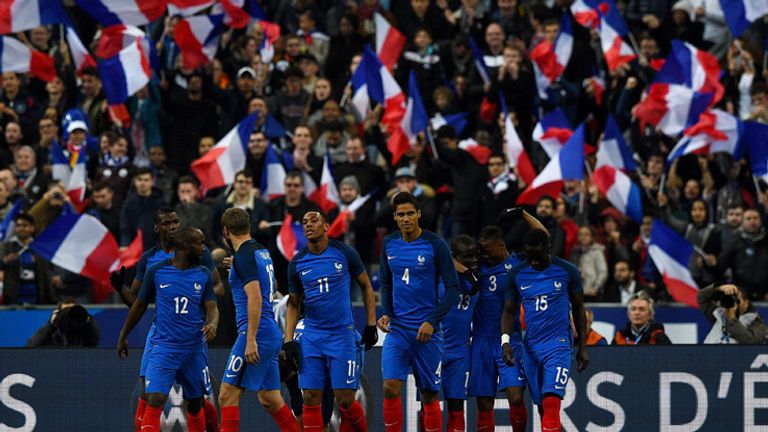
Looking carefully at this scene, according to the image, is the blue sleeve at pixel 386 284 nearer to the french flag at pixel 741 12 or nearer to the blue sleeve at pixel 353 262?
the blue sleeve at pixel 353 262

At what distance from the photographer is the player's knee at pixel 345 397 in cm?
1555

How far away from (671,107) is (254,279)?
9.43m

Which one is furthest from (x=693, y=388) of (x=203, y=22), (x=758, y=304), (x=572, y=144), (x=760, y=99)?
(x=203, y=22)

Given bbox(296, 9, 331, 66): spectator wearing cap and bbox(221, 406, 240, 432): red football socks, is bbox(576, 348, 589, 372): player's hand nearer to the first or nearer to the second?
bbox(221, 406, 240, 432): red football socks

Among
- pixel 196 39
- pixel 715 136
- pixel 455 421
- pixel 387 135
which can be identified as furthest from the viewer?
pixel 196 39

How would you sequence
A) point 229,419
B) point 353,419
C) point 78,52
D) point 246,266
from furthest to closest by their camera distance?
point 78,52 < point 353,419 < point 229,419 < point 246,266

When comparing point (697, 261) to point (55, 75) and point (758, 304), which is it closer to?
point (758, 304)

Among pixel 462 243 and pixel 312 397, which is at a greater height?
pixel 462 243

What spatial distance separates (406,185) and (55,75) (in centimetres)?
608

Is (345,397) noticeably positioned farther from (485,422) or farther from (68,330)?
(68,330)

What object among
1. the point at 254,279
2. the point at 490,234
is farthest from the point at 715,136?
the point at 254,279

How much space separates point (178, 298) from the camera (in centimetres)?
1547

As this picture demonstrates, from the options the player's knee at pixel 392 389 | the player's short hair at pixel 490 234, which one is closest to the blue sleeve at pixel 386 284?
the player's knee at pixel 392 389

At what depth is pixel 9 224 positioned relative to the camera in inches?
838
